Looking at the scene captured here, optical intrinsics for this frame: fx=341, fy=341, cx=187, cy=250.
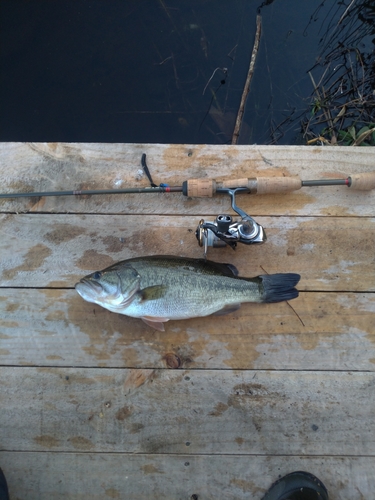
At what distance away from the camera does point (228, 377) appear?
101 inches

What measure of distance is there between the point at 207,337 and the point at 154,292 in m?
Answer: 0.56

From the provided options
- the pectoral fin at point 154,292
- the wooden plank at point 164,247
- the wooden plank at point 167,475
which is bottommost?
the wooden plank at point 167,475

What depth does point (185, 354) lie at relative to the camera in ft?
8.46

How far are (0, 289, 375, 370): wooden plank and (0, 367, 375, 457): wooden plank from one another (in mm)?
103

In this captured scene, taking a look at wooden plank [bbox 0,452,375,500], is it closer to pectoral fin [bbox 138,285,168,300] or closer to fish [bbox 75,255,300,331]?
fish [bbox 75,255,300,331]

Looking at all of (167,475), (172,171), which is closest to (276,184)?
(172,171)

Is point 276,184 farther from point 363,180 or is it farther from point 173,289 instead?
point 173,289

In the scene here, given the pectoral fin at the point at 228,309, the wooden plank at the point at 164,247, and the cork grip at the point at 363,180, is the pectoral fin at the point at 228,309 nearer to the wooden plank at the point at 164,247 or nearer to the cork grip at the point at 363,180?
the wooden plank at the point at 164,247

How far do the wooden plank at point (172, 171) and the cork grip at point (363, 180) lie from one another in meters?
0.13

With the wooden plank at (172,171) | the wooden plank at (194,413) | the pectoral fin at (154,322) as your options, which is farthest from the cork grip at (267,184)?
the wooden plank at (194,413)

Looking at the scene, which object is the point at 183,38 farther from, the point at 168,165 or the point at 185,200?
the point at 185,200

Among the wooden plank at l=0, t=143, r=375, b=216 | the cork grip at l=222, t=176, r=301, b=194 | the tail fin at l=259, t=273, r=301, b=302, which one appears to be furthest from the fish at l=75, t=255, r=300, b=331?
the cork grip at l=222, t=176, r=301, b=194

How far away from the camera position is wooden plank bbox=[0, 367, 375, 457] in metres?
2.51

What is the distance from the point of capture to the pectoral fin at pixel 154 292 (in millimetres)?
2398
